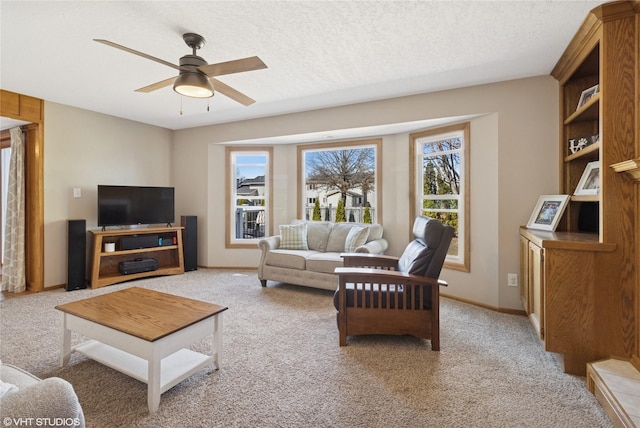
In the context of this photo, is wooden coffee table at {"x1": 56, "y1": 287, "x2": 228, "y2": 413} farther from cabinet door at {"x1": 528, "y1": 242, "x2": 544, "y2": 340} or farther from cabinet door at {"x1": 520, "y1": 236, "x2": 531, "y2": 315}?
cabinet door at {"x1": 520, "y1": 236, "x2": 531, "y2": 315}

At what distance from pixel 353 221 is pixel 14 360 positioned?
151 inches

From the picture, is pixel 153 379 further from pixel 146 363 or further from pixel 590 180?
pixel 590 180

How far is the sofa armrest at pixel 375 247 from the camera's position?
12.0ft

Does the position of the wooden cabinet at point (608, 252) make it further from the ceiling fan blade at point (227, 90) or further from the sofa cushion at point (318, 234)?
the sofa cushion at point (318, 234)

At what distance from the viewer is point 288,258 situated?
13.1 ft

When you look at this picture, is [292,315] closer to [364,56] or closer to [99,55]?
[364,56]

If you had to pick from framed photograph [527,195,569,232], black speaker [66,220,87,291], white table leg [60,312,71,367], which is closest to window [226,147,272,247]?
black speaker [66,220,87,291]

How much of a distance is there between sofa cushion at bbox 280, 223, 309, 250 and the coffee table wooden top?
2.14 meters

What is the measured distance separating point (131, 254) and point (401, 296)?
4.25 metres

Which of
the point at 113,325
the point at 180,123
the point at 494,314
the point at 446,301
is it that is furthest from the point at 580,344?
the point at 180,123

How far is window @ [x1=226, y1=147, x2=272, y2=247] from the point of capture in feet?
17.0

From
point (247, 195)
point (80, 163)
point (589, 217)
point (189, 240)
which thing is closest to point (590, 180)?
point (589, 217)

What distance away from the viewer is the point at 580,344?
2002 mm

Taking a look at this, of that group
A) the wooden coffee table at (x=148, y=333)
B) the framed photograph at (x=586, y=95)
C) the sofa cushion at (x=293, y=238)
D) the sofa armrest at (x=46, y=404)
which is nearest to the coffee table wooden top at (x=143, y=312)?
the wooden coffee table at (x=148, y=333)
